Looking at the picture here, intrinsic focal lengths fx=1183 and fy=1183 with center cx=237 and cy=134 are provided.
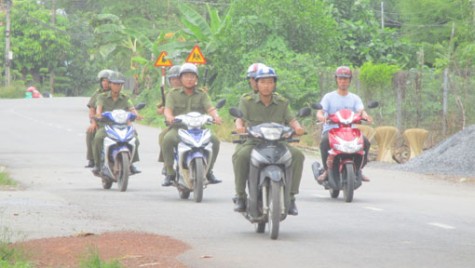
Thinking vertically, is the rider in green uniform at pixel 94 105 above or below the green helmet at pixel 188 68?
below

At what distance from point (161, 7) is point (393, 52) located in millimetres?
26071

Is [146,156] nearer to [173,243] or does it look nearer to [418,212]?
[418,212]

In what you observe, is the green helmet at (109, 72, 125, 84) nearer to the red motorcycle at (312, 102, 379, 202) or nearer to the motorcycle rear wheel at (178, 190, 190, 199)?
the motorcycle rear wheel at (178, 190, 190, 199)

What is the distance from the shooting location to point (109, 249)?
9.85 meters

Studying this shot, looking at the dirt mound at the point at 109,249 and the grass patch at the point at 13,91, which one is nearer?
the dirt mound at the point at 109,249

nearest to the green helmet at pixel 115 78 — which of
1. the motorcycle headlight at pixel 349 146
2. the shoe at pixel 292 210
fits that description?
the motorcycle headlight at pixel 349 146

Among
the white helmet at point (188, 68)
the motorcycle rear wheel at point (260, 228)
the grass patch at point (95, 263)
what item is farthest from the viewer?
the white helmet at point (188, 68)

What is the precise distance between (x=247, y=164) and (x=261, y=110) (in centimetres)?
67

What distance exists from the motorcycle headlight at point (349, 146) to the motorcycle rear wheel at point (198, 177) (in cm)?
189

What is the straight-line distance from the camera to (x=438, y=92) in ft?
86.8

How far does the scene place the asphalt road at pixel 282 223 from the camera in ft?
32.8

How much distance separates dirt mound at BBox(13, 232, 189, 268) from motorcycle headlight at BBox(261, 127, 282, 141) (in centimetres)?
137

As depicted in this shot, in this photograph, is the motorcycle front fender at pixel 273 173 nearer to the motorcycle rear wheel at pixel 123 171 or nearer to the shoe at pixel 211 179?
the shoe at pixel 211 179

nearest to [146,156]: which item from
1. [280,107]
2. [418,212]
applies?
[418,212]
